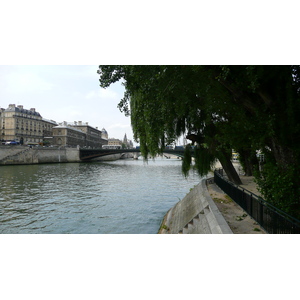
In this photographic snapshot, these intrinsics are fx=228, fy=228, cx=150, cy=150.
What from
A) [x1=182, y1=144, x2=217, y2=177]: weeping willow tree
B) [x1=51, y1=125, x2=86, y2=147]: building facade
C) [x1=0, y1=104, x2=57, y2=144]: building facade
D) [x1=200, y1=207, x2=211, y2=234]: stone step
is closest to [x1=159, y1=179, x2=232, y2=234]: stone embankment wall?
[x1=200, y1=207, x2=211, y2=234]: stone step

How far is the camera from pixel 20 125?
73812 millimetres

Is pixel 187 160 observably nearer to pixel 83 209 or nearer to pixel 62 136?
pixel 83 209

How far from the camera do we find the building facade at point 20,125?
236 feet

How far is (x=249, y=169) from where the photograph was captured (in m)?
20.5

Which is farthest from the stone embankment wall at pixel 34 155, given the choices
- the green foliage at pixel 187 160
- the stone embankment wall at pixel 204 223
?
the stone embankment wall at pixel 204 223

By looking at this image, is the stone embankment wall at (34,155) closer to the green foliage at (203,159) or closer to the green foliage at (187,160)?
the green foliage at (187,160)

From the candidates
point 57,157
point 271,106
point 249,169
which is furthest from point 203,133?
point 57,157

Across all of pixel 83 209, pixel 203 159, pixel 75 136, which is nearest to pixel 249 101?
pixel 203 159

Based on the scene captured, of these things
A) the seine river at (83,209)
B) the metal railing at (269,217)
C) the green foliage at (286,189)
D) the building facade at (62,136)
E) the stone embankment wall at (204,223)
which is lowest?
Result: the seine river at (83,209)

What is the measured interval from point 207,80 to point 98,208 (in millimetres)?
11045

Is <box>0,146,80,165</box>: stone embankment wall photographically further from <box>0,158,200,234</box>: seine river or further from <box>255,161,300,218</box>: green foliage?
<box>255,161,300,218</box>: green foliage

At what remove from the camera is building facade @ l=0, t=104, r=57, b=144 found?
236 feet

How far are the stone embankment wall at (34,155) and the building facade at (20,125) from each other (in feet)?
51.8
